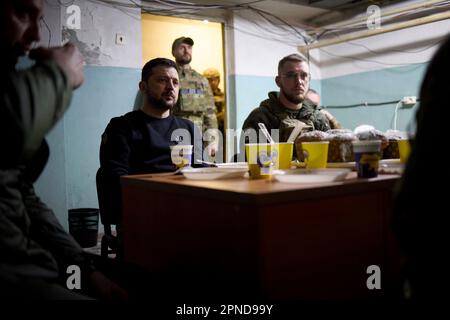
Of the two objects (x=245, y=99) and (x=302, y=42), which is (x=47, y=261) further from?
(x=302, y=42)

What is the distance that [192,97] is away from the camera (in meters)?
5.17

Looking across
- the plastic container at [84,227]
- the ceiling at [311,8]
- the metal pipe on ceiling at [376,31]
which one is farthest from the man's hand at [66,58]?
the metal pipe on ceiling at [376,31]

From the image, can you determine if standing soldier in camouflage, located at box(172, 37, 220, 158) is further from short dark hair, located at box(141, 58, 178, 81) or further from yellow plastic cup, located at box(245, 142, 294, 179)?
yellow plastic cup, located at box(245, 142, 294, 179)

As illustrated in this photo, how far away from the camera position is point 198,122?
5.20 meters

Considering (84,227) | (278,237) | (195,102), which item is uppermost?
(195,102)

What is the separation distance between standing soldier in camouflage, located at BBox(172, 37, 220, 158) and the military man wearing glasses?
170 cm

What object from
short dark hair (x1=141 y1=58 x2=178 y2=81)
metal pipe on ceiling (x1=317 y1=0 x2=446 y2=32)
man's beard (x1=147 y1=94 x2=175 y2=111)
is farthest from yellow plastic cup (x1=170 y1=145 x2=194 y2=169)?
metal pipe on ceiling (x1=317 y1=0 x2=446 y2=32)

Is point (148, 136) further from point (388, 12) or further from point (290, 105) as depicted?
point (388, 12)

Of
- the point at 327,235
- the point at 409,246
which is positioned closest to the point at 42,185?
the point at 327,235

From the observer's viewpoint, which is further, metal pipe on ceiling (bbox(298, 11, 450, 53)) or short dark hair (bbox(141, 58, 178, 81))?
metal pipe on ceiling (bbox(298, 11, 450, 53))

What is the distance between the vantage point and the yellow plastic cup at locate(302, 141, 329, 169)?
1.64m

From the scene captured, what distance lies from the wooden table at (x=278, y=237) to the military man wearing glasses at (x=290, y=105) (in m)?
2.01

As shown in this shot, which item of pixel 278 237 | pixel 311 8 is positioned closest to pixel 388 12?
pixel 311 8

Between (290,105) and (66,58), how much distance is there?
257 cm
